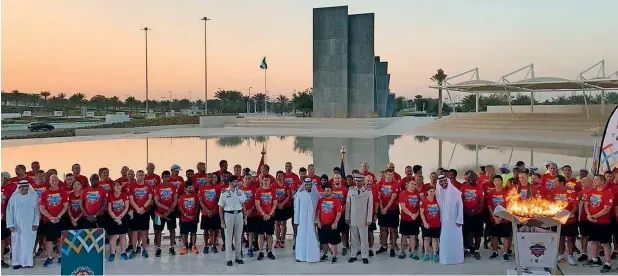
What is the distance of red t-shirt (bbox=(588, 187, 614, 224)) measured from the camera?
6309 mm

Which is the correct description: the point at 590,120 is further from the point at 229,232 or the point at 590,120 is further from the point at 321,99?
the point at 229,232

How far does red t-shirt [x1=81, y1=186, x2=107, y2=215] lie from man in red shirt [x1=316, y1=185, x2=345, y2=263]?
3.01m

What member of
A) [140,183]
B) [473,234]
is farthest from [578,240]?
[140,183]

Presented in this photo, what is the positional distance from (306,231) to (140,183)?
249 centimetres

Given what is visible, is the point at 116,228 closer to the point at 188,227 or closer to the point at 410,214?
the point at 188,227

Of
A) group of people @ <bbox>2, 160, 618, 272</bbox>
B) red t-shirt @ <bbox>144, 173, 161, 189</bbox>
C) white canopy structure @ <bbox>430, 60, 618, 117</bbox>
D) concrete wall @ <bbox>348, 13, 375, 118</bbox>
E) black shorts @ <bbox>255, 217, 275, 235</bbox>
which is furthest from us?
concrete wall @ <bbox>348, 13, 375, 118</bbox>

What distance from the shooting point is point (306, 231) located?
6719 millimetres

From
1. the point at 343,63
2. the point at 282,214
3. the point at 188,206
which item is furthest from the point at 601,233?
the point at 343,63

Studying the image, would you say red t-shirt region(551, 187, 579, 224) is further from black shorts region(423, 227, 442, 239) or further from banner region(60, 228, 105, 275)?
banner region(60, 228, 105, 275)

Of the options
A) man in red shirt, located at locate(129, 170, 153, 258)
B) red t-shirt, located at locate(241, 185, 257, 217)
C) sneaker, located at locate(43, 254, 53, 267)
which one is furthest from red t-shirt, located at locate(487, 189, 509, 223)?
sneaker, located at locate(43, 254, 53, 267)

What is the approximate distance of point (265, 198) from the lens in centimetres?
691

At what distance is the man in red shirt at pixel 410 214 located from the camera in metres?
6.86

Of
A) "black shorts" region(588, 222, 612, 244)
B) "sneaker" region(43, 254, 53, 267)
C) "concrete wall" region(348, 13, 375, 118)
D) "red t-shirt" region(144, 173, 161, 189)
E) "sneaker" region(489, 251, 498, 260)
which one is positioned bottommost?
"sneaker" region(43, 254, 53, 267)

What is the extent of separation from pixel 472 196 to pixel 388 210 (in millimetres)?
1195
